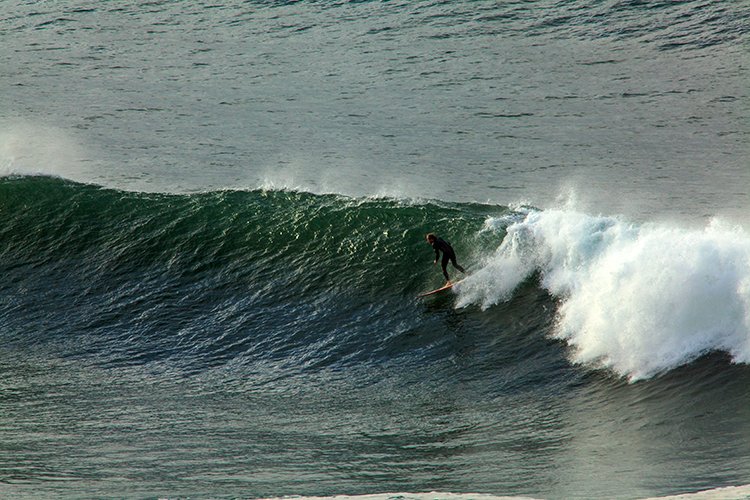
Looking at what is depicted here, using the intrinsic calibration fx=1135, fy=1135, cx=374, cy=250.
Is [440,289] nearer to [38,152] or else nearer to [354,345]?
[354,345]

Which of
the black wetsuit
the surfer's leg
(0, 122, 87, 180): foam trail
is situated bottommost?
(0, 122, 87, 180): foam trail

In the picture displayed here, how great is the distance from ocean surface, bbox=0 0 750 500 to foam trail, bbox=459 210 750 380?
43 millimetres

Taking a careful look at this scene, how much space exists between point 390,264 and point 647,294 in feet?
18.0

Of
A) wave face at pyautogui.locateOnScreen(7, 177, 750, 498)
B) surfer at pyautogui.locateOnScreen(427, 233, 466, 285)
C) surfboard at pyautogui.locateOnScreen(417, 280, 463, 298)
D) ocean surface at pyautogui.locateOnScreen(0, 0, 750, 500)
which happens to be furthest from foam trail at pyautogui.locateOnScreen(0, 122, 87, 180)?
surfer at pyautogui.locateOnScreen(427, 233, 466, 285)

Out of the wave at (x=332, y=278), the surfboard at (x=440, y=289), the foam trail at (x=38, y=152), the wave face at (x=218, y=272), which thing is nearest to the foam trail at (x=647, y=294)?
the wave at (x=332, y=278)

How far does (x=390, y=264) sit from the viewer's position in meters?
20.6

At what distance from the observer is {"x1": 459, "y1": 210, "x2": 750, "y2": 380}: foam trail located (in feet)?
52.4

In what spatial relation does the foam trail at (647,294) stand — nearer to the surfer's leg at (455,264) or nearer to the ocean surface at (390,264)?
the ocean surface at (390,264)

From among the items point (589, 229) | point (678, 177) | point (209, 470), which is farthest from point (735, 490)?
point (678, 177)

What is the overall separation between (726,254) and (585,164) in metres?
11.6

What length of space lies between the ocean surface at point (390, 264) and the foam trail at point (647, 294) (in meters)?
0.04

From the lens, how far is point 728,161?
28.2 meters

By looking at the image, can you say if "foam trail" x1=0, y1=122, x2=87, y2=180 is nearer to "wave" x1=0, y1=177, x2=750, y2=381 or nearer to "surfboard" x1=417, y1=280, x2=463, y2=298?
"wave" x1=0, y1=177, x2=750, y2=381

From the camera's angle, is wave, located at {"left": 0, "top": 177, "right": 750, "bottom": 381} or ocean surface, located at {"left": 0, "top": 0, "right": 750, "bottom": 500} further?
wave, located at {"left": 0, "top": 177, "right": 750, "bottom": 381}
